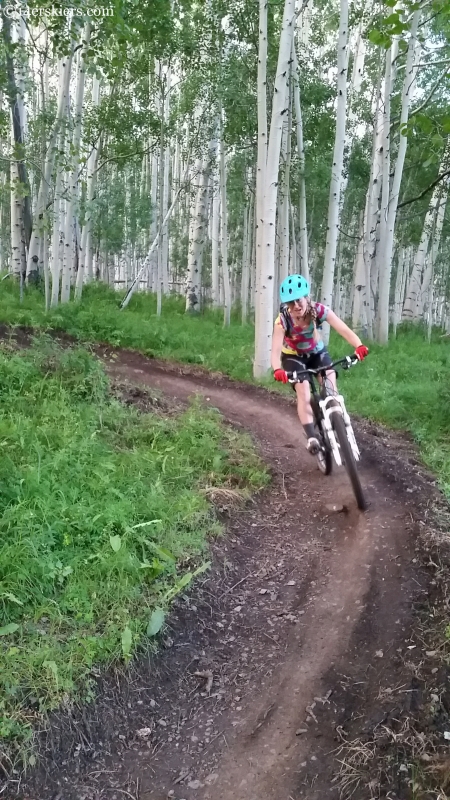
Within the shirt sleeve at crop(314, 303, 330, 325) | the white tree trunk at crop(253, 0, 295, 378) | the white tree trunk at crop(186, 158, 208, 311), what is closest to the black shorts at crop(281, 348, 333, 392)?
the shirt sleeve at crop(314, 303, 330, 325)

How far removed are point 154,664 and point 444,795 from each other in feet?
6.56

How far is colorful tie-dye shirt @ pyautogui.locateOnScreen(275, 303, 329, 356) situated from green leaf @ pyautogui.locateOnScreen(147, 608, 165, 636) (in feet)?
11.3

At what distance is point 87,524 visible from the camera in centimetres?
471

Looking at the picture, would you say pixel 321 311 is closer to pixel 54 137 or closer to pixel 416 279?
pixel 54 137

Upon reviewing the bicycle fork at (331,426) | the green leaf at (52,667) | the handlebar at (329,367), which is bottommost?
the green leaf at (52,667)

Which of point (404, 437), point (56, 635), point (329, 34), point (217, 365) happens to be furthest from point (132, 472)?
point (329, 34)

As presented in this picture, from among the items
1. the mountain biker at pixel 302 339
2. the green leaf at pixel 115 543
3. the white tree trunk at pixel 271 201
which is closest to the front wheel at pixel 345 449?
the mountain biker at pixel 302 339

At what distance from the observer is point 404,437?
29.4ft

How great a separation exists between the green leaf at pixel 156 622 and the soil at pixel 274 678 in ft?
0.39

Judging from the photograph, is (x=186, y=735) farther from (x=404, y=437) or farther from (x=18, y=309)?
(x=18, y=309)

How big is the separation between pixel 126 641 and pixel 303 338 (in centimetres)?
391

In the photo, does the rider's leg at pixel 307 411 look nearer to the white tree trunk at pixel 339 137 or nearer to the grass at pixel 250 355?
the grass at pixel 250 355

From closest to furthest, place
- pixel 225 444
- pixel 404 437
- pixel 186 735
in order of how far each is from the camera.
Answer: pixel 186 735 < pixel 225 444 < pixel 404 437

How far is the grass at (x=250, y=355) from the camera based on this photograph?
368 inches
